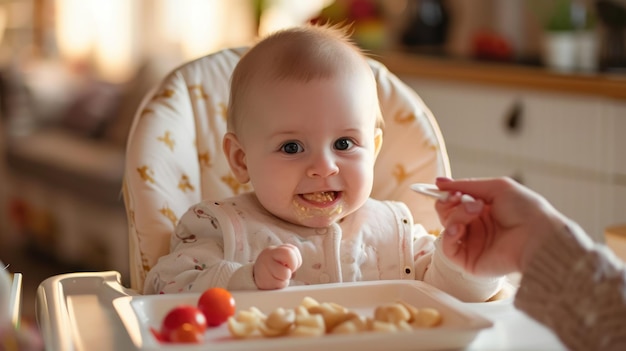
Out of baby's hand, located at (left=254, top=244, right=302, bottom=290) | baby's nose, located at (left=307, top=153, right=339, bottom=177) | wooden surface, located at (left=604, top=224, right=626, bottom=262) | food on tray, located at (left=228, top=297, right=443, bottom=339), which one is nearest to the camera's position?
food on tray, located at (left=228, top=297, right=443, bottom=339)

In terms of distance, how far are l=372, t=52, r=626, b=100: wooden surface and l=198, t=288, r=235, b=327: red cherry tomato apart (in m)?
1.54

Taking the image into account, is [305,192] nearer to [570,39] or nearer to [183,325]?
[183,325]

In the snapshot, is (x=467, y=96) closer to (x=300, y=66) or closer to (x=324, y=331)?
(x=300, y=66)

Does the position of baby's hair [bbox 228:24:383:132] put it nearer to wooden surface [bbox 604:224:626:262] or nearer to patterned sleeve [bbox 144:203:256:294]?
patterned sleeve [bbox 144:203:256:294]

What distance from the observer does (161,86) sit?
1.61 meters

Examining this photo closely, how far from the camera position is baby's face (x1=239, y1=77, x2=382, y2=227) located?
1.28m

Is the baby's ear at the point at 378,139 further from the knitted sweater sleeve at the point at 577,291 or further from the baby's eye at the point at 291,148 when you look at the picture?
the knitted sweater sleeve at the point at 577,291

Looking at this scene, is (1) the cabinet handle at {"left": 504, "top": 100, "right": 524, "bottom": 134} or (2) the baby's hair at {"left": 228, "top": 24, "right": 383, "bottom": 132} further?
(1) the cabinet handle at {"left": 504, "top": 100, "right": 524, "bottom": 134}

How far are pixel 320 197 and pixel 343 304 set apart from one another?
0.21 m

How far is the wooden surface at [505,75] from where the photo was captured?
275 cm

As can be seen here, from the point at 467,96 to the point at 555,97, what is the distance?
1.47 ft

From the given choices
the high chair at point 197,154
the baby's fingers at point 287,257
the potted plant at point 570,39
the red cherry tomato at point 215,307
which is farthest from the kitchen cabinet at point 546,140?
the red cherry tomato at point 215,307

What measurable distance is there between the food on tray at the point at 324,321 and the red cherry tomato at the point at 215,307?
0.04 ft

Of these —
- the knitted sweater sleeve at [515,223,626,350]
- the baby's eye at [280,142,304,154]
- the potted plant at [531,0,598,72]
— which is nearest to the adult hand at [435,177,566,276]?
the knitted sweater sleeve at [515,223,626,350]
